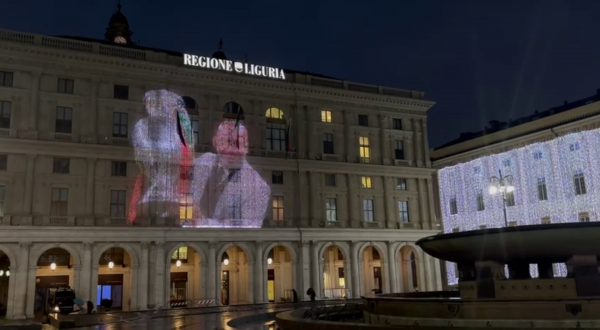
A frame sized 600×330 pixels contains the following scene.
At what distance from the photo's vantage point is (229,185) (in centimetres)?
4484

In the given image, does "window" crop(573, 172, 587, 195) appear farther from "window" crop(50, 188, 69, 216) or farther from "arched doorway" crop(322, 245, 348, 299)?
"window" crop(50, 188, 69, 216)

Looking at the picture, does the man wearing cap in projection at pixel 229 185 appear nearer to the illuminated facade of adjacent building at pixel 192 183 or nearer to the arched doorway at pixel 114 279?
the illuminated facade of adjacent building at pixel 192 183

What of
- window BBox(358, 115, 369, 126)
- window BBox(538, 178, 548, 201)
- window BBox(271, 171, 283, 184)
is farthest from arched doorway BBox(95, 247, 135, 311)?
window BBox(538, 178, 548, 201)

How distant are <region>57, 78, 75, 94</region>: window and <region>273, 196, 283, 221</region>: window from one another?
1796 cm

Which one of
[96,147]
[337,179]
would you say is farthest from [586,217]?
[96,147]

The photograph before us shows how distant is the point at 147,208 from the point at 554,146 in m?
33.3

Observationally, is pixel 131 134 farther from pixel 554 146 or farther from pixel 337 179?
pixel 554 146

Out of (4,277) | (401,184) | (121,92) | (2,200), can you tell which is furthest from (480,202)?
(4,277)

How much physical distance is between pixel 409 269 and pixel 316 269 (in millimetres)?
10712

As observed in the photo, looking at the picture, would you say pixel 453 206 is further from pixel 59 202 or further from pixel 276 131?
pixel 59 202

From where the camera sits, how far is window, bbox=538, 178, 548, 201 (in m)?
47.3

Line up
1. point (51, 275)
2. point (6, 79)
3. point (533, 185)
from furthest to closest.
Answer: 1. point (533, 185)
2. point (51, 275)
3. point (6, 79)

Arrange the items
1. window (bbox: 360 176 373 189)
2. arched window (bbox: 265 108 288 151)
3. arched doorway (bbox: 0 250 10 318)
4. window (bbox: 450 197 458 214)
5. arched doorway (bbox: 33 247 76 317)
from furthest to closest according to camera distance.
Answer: window (bbox: 450 197 458 214) < window (bbox: 360 176 373 189) < arched window (bbox: 265 108 288 151) < arched doorway (bbox: 0 250 10 318) < arched doorway (bbox: 33 247 76 317)

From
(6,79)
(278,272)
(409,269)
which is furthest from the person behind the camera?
(409,269)
